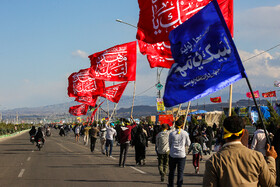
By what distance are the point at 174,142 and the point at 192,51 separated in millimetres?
3483

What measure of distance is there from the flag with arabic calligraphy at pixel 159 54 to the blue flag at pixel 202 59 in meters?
9.57

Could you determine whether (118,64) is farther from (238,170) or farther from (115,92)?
(238,170)

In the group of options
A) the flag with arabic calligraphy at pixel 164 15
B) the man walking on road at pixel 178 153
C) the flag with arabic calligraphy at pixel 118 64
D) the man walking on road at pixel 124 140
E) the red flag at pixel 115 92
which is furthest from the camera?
the red flag at pixel 115 92

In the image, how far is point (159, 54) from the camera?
701 inches

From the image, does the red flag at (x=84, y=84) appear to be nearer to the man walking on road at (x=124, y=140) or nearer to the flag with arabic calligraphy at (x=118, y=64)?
the flag with arabic calligraphy at (x=118, y=64)

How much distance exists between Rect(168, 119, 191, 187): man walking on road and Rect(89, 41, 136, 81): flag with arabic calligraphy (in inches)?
501

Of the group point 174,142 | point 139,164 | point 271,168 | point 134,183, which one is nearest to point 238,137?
point 271,168

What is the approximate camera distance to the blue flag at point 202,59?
6.96 m

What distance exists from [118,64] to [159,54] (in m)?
5.80

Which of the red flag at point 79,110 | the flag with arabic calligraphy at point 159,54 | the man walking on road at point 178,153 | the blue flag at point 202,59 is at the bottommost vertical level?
the man walking on road at point 178,153

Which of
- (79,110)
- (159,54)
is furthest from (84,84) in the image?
(159,54)

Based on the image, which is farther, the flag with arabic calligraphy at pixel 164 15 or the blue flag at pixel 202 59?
the flag with arabic calligraphy at pixel 164 15

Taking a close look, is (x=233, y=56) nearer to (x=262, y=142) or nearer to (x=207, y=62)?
(x=207, y=62)

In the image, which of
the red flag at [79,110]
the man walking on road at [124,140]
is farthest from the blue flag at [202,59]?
the red flag at [79,110]
